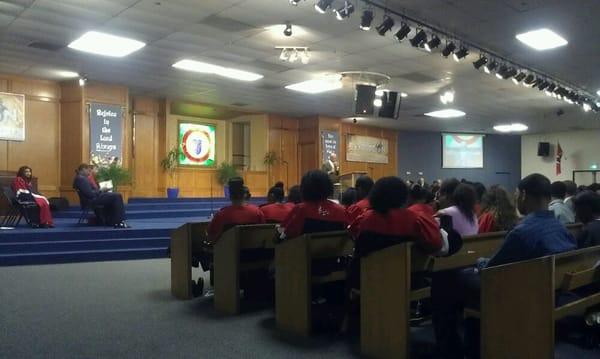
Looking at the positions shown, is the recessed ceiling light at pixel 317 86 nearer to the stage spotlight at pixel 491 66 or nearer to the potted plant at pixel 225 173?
the stage spotlight at pixel 491 66

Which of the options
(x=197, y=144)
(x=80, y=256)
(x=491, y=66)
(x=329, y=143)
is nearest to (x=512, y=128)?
(x=329, y=143)

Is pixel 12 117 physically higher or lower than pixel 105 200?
higher

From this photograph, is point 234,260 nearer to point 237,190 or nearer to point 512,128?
point 237,190

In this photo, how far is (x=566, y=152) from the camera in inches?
705

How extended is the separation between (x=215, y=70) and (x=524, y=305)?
8121 mm

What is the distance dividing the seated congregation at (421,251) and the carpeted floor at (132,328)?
0.24 m

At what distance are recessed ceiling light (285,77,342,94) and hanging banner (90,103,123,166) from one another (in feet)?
13.1

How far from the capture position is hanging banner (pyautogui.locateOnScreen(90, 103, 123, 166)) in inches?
426

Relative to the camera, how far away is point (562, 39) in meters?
7.44

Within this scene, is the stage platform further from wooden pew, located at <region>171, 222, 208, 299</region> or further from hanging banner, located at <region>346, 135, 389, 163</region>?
hanging banner, located at <region>346, 135, 389, 163</region>

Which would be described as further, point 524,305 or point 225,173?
point 225,173

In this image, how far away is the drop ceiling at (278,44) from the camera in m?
6.34

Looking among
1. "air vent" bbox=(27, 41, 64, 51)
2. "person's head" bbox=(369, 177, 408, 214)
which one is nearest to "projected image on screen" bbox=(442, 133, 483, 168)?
"air vent" bbox=(27, 41, 64, 51)

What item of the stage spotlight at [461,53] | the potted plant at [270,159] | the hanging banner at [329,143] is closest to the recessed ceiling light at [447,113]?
the hanging banner at [329,143]
